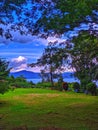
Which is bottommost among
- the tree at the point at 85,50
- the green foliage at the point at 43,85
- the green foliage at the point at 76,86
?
the green foliage at the point at 76,86

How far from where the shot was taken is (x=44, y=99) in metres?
32.7

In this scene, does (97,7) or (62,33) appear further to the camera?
(62,33)

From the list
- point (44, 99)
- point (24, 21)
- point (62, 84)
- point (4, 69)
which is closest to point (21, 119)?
point (24, 21)

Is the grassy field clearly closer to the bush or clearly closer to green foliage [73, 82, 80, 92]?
the bush

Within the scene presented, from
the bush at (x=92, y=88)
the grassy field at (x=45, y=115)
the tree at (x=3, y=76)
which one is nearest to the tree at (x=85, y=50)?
the grassy field at (x=45, y=115)

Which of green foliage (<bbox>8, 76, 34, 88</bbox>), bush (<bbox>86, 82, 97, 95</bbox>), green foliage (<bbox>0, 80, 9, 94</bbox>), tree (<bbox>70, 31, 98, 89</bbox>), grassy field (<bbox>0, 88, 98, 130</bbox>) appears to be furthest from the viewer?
green foliage (<bbox>8, 76, 34, 88</bbox>)

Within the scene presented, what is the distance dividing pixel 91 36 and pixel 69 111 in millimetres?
4762

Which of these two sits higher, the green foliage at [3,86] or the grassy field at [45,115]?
the green foliage at [3,86]

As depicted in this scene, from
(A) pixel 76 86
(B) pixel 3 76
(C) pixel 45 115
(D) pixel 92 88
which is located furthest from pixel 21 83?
(C) pixel 45 115

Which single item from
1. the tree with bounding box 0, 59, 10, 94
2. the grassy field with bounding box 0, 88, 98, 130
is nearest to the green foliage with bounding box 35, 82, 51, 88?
the grassy field with bounding box 0, 88, 98, 130

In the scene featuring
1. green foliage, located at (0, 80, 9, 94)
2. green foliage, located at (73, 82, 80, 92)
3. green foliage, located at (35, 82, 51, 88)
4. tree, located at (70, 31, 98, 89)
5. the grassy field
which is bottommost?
the grassy field

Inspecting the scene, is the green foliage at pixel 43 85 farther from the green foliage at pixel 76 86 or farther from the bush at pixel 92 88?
the bush at pixel 92 88

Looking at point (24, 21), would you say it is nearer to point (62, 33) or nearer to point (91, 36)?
point (62, 33)

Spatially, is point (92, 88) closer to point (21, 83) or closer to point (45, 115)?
point (21, 83)
